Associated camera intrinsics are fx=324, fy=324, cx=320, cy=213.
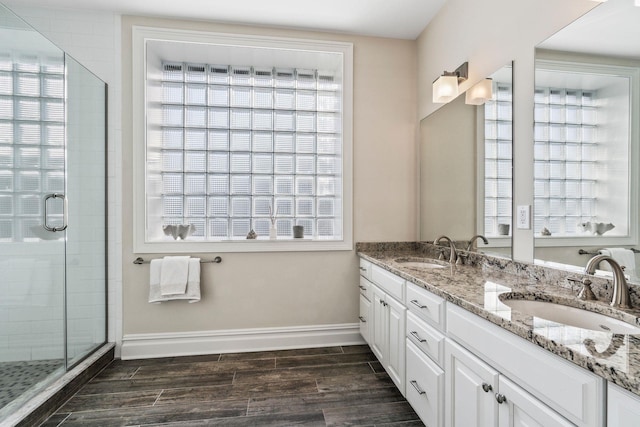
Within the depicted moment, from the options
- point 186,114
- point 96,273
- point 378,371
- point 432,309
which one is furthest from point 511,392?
point 186,114

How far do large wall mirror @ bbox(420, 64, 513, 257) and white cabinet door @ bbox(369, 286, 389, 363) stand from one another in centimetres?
70

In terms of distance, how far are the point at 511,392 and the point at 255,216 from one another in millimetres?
2380

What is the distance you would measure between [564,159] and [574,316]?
2.30ft

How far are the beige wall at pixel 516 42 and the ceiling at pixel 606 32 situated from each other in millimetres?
50

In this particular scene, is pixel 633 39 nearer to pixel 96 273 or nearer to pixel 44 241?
pixel 44 241

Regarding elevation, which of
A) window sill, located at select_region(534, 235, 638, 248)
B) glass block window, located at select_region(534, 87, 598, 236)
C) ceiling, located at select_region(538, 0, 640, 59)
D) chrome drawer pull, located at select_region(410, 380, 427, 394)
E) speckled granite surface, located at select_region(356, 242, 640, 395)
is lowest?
chrome drawer pull, located at select_region(410, 380, 427, 394)

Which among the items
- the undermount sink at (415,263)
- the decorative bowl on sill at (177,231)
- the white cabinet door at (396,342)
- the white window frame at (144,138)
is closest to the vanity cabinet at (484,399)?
the white cabinet door at (396,342)

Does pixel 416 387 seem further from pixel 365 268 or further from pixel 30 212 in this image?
pixel 30 212

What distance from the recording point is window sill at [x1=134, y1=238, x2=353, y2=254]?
8.59 feet

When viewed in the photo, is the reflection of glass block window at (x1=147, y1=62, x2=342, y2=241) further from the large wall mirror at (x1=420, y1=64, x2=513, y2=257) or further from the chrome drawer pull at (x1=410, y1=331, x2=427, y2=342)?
the chrome drawer pull at (x1=410, y1=331, x2=427, y2=342)

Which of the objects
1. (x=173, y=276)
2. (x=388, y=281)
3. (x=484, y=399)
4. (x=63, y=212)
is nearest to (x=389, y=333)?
(x=388, y=281)

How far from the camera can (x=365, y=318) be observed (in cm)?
263

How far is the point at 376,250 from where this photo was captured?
288cm

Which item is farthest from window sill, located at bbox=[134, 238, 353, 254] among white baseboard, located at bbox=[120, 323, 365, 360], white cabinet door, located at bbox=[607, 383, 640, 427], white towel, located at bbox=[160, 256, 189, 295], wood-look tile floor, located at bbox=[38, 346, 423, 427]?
white cabinet door, located at bbox=[607, 383, 640, 427]
